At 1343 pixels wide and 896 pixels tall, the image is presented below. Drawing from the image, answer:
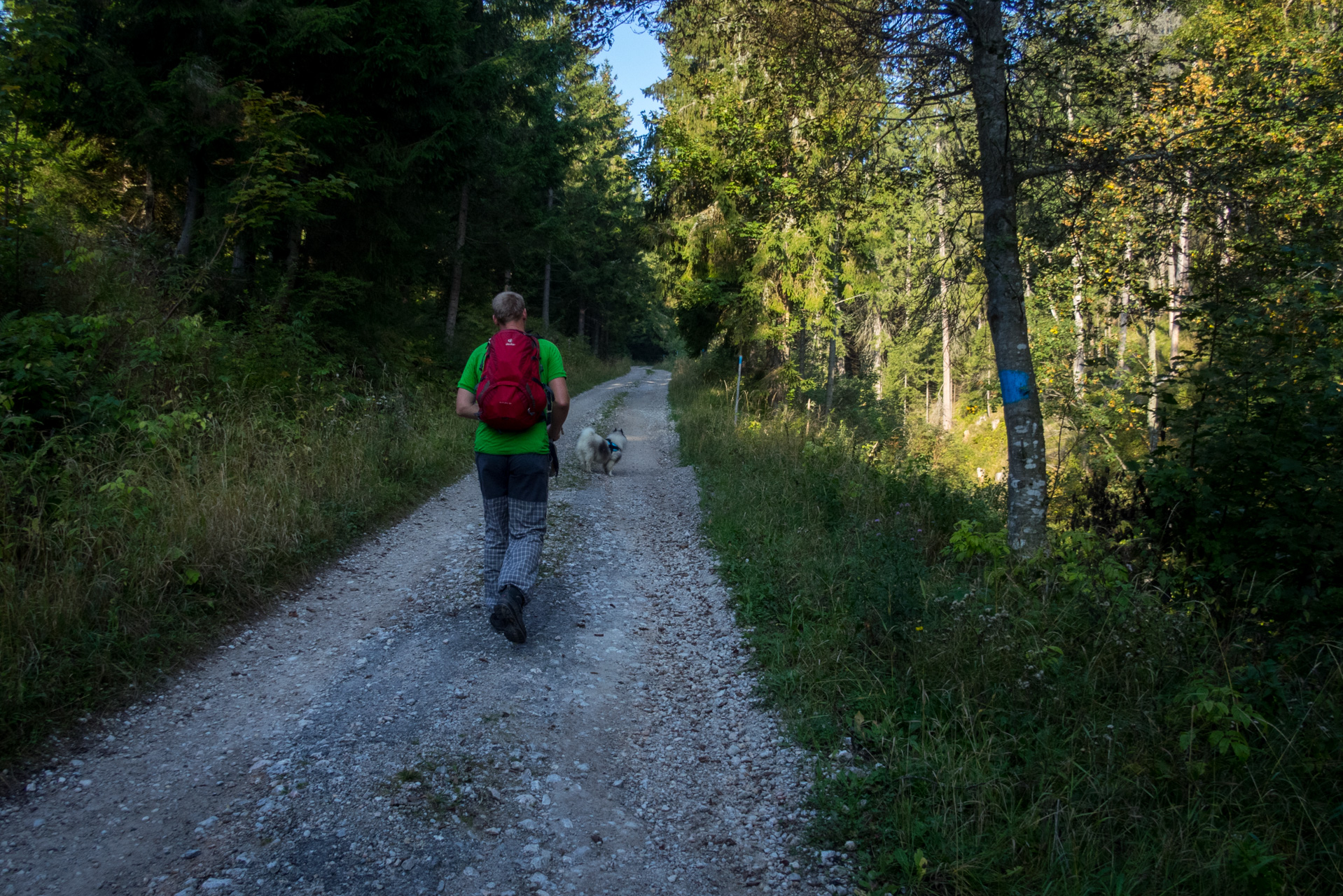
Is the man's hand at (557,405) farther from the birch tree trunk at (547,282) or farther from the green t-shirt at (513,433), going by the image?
the birch tree trunk at (547,282)

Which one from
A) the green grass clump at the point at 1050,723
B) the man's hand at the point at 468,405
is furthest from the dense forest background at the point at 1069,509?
the man's hand at the point at 468,405

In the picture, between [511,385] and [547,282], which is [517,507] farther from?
[547,282]

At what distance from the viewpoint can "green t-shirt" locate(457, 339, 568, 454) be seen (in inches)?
193

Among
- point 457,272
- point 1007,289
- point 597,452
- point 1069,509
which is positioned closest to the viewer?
point 1007,289

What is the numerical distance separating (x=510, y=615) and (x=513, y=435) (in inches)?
48.8

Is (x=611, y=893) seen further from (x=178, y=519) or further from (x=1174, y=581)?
(x=178, y=519)

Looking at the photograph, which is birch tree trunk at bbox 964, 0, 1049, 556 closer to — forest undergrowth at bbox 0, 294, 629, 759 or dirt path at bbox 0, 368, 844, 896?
dirt path at bbox 0, 368, 844, 896

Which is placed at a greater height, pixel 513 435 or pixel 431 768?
pixel 513 435

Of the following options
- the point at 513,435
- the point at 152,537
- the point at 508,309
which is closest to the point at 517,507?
the point at 513,435

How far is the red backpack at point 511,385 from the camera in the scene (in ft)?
15.3

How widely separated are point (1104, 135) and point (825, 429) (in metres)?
7.31

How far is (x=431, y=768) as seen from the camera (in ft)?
11.4

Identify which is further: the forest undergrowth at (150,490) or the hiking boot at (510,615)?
the hiking boot at (510,615)

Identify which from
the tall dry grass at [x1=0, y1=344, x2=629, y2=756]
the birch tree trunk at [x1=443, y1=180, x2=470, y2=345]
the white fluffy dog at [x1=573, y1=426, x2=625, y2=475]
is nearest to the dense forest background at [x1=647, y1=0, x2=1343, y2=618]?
the white fluffy dog at [x1=573, y1=426, x2=625, y2=475]
